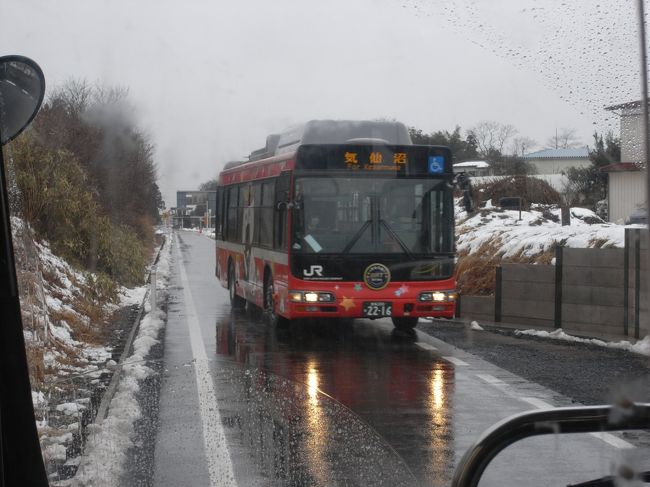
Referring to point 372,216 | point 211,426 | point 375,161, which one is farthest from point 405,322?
point 211,426

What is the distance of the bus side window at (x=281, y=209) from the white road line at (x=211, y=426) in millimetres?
1908

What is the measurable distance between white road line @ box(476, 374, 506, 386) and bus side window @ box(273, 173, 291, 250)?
13.0 feet

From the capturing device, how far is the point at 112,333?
14250mm

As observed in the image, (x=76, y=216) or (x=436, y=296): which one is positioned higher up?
(x=76, y=216)

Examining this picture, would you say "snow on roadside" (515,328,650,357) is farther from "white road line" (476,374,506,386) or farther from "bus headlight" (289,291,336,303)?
"bus headlight" (289,291,336,303)

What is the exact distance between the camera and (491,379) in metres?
9.91

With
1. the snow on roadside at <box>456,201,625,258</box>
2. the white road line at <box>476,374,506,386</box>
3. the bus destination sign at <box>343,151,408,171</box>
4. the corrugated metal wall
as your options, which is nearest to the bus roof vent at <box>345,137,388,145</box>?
the bus destination sign at <box>343,151,408,171</box>

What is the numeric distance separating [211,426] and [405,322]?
7.68 metres

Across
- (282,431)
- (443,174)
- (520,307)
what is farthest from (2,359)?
(520,307)

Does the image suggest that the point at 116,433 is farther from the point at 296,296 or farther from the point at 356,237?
the point at 356,237

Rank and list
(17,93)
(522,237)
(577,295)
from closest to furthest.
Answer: (17,93), (577,295), (522,237)

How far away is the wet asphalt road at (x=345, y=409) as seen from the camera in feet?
18.9

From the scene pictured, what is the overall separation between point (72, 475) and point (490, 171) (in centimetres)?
333

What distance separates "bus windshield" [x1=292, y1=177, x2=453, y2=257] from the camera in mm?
12344
